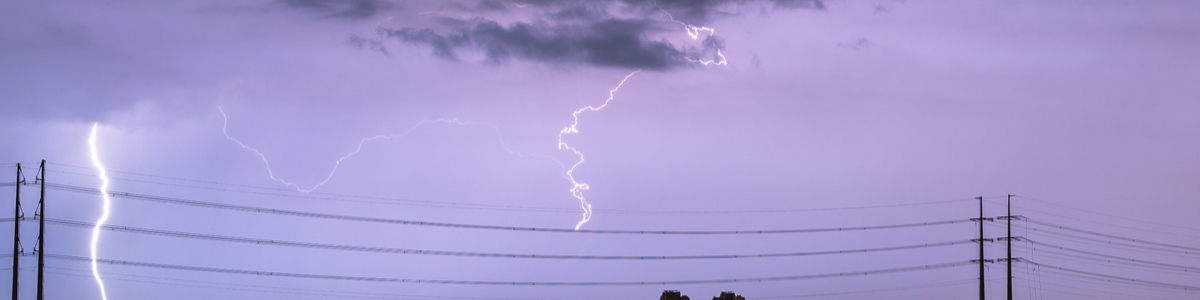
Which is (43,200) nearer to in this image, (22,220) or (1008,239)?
(22,220)

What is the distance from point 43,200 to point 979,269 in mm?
40122

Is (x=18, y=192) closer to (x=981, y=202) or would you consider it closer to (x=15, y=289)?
(x=15, y=289)

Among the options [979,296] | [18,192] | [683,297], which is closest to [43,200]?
[18,192]

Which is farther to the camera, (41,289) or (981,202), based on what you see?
(981,202)

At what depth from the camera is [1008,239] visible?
70438mm

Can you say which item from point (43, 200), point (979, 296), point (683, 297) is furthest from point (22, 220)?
point (979, 296)

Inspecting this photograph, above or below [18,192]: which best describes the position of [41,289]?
below

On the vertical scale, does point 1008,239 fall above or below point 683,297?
above

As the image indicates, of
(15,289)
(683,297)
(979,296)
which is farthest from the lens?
(979,296)

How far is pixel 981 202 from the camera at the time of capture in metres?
71.2

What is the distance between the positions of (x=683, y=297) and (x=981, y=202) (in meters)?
Result: 18.5

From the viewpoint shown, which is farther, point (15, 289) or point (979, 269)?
point (979, 269)

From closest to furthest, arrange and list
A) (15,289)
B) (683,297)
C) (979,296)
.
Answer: (15,289)
(683,297)
(979,296)

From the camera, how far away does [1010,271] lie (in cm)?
6975
